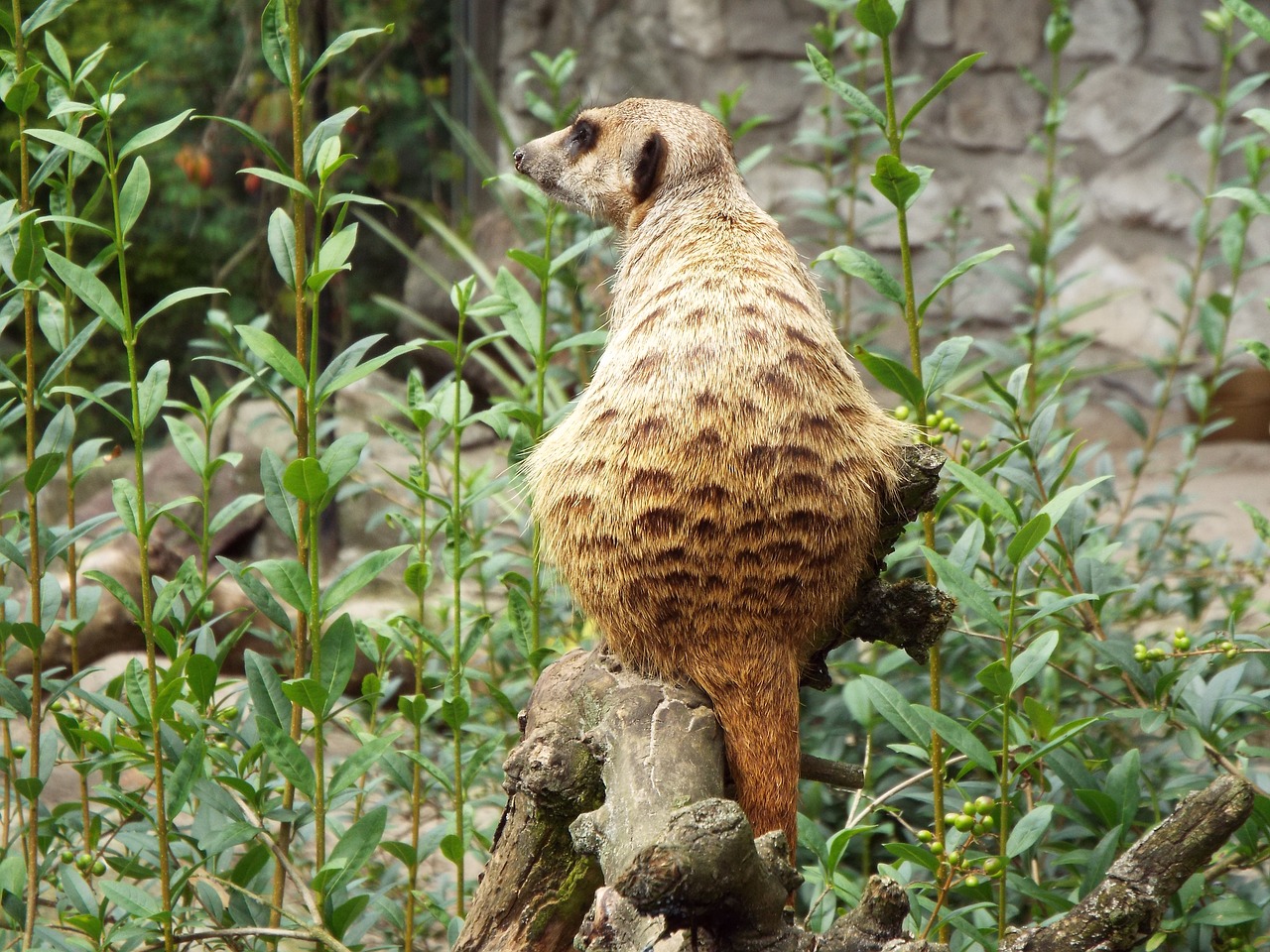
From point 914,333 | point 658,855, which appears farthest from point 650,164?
point 658,855

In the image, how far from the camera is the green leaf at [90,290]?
1210mm

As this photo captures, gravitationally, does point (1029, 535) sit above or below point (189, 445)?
below

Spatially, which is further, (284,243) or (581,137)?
(581,137)

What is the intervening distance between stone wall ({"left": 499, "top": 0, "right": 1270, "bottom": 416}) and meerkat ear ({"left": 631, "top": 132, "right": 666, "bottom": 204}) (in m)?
2.79

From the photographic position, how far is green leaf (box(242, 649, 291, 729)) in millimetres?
1320

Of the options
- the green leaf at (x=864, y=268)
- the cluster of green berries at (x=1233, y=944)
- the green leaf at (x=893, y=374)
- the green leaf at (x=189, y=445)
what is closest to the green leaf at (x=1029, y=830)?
the cluster of green berries at (x=1233, y=944)

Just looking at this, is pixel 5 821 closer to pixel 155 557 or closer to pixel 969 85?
pixel 155 557

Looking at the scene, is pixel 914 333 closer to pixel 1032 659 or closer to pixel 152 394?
pixel 1032 659

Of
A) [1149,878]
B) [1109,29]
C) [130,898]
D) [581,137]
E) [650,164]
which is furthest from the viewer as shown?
[1109,29]

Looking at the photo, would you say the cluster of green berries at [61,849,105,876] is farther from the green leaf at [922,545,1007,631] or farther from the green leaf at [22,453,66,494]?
the green leaf at [922,545,1007,631]

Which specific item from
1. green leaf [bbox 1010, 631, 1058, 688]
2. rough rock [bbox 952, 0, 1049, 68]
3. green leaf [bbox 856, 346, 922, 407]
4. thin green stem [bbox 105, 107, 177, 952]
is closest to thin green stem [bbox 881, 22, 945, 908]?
green leaf [bbox 856, 346, 922, 407]

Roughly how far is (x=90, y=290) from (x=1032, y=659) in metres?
1.03

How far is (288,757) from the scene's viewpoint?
49.3 inches

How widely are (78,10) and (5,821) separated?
3486 mm
